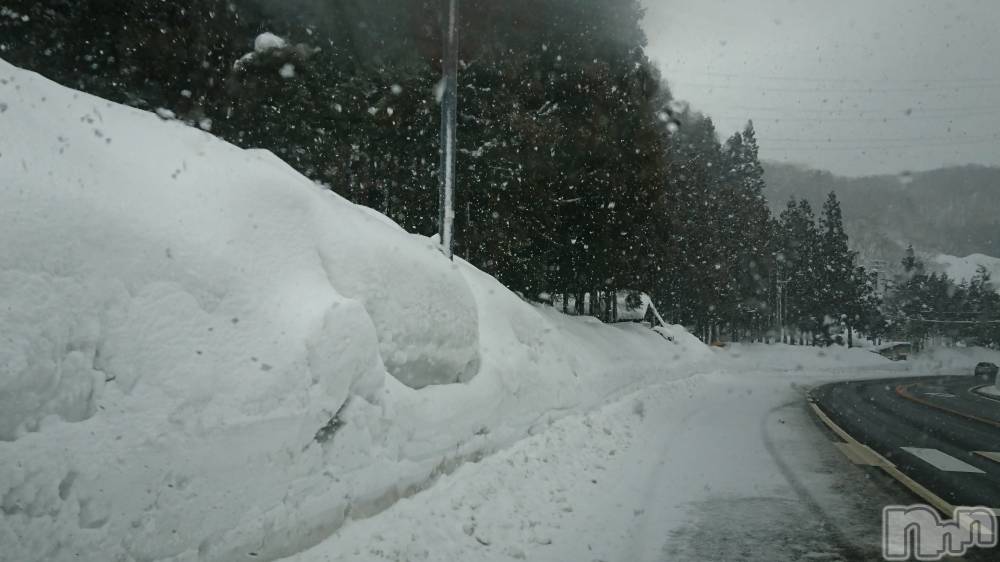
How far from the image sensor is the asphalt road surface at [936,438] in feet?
23.9

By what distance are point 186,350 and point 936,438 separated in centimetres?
1260

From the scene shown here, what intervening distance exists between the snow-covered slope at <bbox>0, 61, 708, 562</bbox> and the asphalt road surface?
16.0 feet

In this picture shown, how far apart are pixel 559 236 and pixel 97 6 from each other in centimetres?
1202

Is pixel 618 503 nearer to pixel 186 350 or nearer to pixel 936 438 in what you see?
pixel 186 350

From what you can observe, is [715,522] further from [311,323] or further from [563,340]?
[563,340]

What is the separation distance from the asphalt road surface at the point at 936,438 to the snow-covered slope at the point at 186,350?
16.0ft

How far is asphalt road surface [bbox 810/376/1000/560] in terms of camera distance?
7.29 m

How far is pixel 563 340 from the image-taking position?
39.8 feet

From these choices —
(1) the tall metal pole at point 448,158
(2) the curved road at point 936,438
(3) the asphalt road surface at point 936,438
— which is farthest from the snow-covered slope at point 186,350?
(2) the curved road at point 936,438

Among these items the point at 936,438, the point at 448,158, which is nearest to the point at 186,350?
the point at 448,158

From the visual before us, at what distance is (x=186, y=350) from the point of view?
145 inches

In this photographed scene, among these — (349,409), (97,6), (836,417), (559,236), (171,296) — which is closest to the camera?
(171,296)

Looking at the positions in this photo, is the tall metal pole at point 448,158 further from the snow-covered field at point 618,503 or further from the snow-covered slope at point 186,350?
the snow-covered field at point 618,503

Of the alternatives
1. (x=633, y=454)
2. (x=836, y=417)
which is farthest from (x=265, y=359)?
(x=836, y=417)
